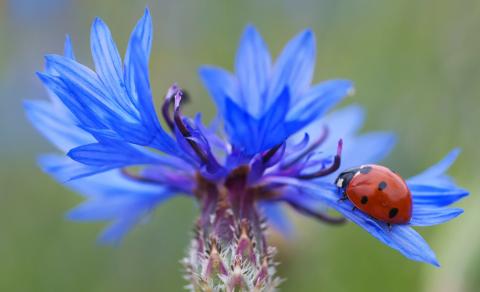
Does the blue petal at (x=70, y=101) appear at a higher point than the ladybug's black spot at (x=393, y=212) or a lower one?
higher

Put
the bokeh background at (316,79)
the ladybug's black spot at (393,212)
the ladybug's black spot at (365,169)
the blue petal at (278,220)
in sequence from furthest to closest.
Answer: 1. the bokeh background at (316,79)
2. the blue petal at (278,220)
3. the ladybug's black spot at (365,169)
4. the ladybug's black spot at (393,212)

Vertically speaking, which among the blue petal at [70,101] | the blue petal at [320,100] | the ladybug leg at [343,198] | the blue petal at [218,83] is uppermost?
the blue petal at [218,83]

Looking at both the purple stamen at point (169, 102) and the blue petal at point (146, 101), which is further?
the purple stamen at point (169, 102)

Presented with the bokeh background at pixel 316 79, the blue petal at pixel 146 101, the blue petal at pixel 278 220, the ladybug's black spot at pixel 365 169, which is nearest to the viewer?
the blue petal at pixel 146 101

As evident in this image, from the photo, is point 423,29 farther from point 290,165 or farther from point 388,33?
point 290,165

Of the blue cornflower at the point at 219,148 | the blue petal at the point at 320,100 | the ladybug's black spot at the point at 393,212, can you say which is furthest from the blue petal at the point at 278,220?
the ladybug's black spot at the point at 393,212

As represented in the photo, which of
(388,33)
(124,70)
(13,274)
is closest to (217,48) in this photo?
(388,33)

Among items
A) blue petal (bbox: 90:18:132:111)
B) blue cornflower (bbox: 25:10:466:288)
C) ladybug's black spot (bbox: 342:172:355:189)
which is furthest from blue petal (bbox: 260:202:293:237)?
blue petal (bbox: 90:18:132:111)

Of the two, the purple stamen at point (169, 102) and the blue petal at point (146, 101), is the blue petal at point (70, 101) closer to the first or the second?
the blue petal at point (146, 101)
